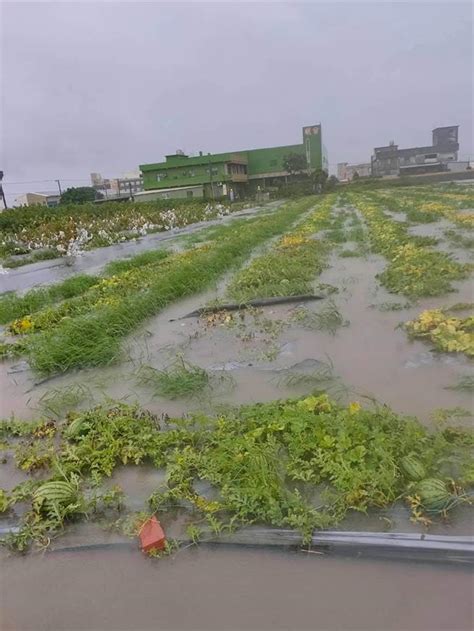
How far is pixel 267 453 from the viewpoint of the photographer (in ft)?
8.84

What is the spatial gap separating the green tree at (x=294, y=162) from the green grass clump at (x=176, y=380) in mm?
61534

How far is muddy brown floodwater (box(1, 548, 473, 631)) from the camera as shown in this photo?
73.0 inches

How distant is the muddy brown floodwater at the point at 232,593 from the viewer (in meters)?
1.86

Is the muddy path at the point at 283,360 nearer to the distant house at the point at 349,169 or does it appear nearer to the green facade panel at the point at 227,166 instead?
the green facade panel at the point at 227,166

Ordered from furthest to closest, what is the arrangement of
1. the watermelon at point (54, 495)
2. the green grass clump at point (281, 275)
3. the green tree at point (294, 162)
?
the green tree at point (294, 162) → the green grass clump at point (281, 275) → the watermelon at point (54, 495)

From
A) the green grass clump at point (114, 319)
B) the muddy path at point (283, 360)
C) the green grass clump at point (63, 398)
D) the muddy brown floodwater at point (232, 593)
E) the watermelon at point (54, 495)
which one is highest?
the green grass clump at point (114, 319)

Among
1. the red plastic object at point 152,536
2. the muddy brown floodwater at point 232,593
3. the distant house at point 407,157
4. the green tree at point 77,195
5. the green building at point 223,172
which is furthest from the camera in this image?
the distant house at point 407,157

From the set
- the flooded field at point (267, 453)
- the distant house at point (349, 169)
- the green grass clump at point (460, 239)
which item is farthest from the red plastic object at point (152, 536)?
the distant house at point (349, 169)

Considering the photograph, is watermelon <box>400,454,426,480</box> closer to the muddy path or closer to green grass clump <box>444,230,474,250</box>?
the muddy path

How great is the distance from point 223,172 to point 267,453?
198ft

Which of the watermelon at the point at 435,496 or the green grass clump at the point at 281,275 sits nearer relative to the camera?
the watermelon at the point at 435,496

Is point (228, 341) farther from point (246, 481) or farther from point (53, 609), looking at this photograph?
point (53, 609)

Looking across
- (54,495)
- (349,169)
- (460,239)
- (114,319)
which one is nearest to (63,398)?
(54,495)

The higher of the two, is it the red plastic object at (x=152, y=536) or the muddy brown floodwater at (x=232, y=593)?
the red plastic object at (x=152, y=536)
